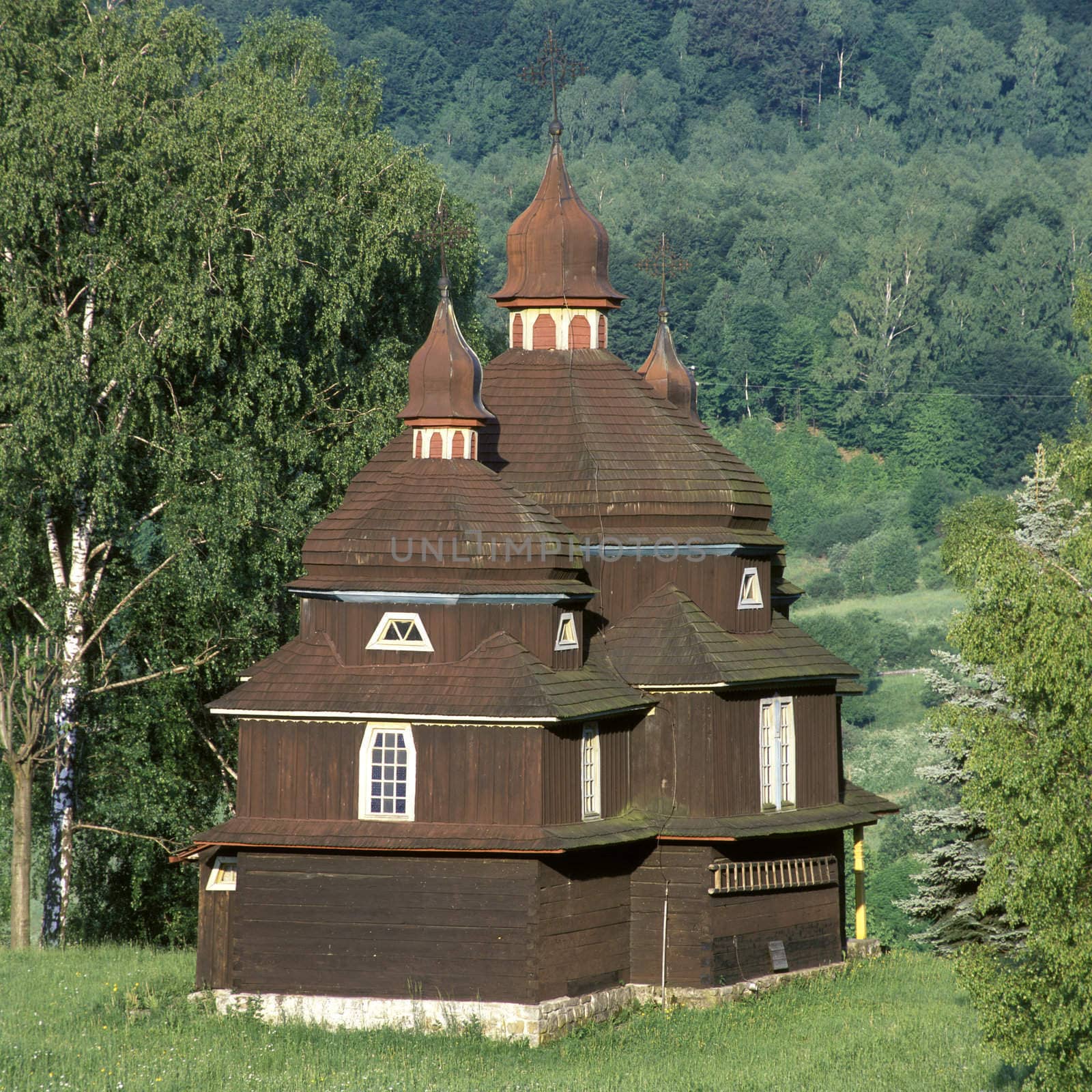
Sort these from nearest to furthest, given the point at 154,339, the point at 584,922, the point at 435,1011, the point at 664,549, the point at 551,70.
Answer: the point at 435,1011 < the point at 584,922 < the point at 664,549 < the point at 154,339 < the point at 551,70

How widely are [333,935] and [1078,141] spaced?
529 ft

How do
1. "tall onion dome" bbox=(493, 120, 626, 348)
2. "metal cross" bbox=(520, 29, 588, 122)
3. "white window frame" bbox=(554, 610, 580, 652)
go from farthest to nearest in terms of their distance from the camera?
1. "metal cross" bbox=(520, 29, 588, 122)
2. "tall onion dome" bbox=(493, 120, 626, 348)
3. "white window frame" bbox=(554, 610, 580, 652)

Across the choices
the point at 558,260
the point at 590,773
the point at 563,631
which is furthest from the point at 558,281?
the point at 590,773

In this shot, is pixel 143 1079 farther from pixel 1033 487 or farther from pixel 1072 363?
pixel 1072 363

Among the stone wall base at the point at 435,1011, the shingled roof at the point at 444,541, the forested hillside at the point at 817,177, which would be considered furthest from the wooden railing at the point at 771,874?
the forested hillside at the point at 817,177

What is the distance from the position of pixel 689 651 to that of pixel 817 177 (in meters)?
135

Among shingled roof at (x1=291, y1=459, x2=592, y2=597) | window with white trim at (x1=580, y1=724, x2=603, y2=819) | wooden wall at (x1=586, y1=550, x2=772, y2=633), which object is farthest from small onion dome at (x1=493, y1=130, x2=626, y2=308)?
window with white trim at (x1=580, y1=724, x2=603, y2=819)

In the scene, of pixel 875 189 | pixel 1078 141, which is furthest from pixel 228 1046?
pixel 1078 141

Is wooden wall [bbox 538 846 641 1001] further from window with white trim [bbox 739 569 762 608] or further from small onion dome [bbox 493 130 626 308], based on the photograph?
small onion dome [bbox 493 130 626 308]

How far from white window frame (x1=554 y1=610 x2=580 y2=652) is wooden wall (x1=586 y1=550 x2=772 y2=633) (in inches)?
92.2

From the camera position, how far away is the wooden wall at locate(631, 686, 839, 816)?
35406 millimetres

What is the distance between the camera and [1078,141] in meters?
182

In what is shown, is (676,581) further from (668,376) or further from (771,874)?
(668,376)

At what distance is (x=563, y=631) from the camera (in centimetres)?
3444
